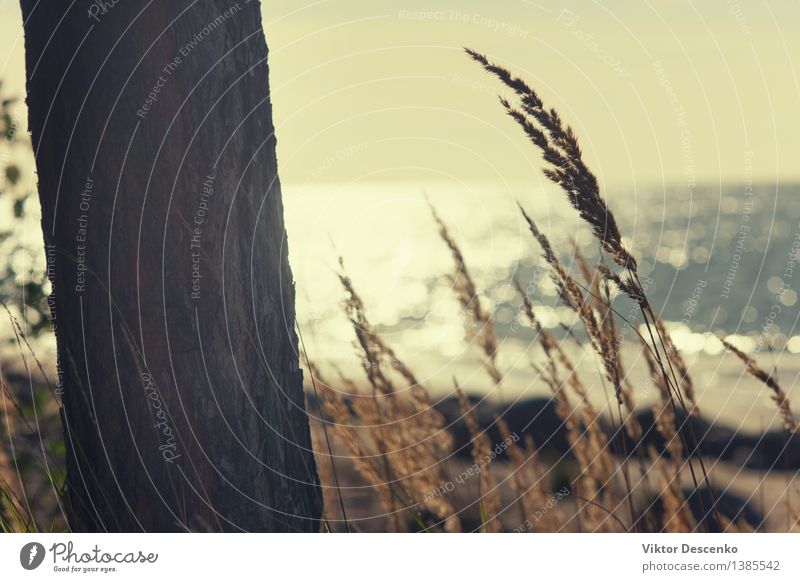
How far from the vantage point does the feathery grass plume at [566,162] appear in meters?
1.89

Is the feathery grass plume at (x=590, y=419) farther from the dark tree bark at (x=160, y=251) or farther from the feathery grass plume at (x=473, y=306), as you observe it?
the dark tree bark at (x=160, y=251)

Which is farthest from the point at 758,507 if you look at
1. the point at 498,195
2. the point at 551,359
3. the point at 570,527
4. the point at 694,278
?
the point at 498,195

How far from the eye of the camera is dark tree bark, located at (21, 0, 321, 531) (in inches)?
78.0

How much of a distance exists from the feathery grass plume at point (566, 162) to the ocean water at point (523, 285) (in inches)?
7.0

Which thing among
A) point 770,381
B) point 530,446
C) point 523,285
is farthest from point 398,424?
point 523,285

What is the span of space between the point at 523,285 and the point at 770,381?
12.6 m

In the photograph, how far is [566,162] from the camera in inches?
74.7

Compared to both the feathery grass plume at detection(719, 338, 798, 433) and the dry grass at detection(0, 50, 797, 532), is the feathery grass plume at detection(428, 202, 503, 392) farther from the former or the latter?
the feathery grass plume at detection(719, 338, 798, 433)

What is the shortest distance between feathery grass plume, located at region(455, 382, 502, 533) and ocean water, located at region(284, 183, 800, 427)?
1.14ft

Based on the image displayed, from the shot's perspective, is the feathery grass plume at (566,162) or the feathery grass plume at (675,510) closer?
the feathery grass plume at (566,162)

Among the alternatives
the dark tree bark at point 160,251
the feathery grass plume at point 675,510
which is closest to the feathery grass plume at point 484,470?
the feathery grass plume at point 675,510

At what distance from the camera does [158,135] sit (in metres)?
1.98

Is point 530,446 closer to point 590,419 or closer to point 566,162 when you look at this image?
point 590,419
